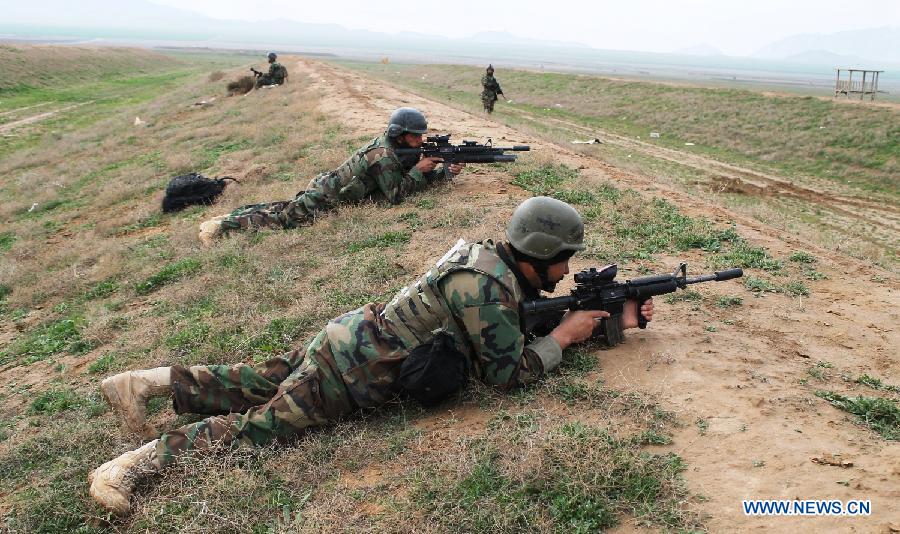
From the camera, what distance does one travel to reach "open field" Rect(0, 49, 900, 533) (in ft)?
10.5

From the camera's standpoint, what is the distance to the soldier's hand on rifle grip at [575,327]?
4.30 meters

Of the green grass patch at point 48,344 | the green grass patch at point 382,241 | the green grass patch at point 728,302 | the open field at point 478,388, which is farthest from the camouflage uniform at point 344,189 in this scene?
the green grass patch at point 728,302

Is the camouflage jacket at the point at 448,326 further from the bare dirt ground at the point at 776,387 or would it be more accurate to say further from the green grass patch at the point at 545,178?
the green grass patch at the point at 545,178

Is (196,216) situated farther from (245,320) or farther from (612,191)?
(612,191)

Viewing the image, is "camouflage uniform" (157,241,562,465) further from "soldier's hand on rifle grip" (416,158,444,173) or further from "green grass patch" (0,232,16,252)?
"green grass patch" (0,232,16,252)

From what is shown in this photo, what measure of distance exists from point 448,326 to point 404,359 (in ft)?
1.18

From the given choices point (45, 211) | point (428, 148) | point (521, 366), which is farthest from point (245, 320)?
point (45, 211)

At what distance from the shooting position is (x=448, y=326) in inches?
155

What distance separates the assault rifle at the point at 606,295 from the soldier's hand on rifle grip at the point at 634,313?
0.08ft

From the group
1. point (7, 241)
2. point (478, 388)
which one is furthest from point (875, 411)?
point (7, 241)

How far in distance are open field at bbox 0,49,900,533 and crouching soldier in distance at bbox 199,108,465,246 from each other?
29 cm

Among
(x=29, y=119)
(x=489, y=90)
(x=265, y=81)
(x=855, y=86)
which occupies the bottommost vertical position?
(x=29, y=119)

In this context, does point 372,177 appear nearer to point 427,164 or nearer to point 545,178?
point 427,164

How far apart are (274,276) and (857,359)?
5.65 m
